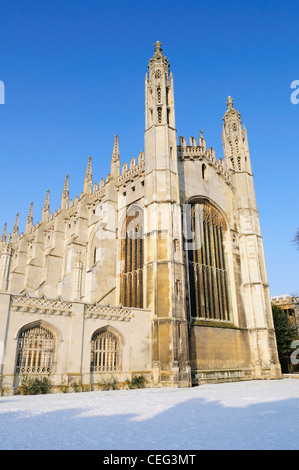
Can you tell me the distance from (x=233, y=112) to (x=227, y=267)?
14.6m

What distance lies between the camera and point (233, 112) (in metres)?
31.4

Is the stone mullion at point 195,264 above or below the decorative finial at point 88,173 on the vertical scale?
below

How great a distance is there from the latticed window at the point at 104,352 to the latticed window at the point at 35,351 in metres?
2.19

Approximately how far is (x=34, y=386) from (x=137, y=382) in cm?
523

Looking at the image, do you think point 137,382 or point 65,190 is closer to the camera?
point 137,382

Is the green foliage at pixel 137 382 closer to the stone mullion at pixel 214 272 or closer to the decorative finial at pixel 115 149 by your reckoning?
the stone mullion at pixel 214 272

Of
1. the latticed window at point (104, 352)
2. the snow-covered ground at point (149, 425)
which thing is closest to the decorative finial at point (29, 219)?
the latticed window at point (104, 352)

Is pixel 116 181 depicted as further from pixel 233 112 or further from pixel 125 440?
pixel 125 440

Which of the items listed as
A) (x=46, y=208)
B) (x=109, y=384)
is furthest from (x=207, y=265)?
(x=46, y=208)

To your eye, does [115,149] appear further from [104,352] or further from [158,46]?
[104,352]

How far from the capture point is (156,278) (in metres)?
19.1

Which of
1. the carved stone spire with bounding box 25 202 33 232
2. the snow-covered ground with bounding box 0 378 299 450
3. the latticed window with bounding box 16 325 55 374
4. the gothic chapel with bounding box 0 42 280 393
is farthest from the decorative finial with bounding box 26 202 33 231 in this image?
the snow-covered ground with bounding box 0 378 299 450

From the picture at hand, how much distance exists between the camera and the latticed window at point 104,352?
54.3 feet
